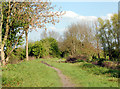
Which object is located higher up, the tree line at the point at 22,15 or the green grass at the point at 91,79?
the tree line at the point at 22,15

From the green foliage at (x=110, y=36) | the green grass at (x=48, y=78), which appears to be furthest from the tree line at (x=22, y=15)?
the green foliage at (x=110, y=36)

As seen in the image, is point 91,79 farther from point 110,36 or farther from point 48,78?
point 110,36

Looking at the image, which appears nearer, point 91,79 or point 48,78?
point 91,79

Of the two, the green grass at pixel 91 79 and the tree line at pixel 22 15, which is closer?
the green grass at pixel 91 79

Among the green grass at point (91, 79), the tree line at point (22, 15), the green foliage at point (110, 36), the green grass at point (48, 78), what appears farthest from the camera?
the green foliage at point (110, 36)

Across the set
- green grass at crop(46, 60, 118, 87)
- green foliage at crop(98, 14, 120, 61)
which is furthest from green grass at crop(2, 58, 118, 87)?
green foliage at crop(98, 14, 120, 61)

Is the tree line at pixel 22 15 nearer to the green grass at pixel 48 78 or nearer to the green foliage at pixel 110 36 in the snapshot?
the green grass at pixel 48 78

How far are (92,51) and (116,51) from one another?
304 inches

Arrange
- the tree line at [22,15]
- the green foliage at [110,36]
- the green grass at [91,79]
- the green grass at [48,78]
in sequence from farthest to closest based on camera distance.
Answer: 1. the green foliage at [110,36]
2. the tree line at [22,15]
3. the green grass at [48,78]
4. the green grass at [91,79]

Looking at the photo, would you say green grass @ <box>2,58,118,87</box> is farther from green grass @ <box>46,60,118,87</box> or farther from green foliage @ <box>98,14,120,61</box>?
green foliage @ <box>98,14,120,61</box>

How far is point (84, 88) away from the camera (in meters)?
8.83

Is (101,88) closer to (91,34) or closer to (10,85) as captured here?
(10,85)

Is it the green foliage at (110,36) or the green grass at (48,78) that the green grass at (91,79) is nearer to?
the green grass at (48,78)

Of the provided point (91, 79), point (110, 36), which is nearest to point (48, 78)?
point (91, 79)
